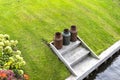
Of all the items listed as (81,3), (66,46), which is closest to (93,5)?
Answer: (81,3)

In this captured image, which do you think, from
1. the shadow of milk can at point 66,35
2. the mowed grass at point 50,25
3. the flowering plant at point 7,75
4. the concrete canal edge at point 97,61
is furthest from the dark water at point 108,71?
the flowering plant at point 7,75

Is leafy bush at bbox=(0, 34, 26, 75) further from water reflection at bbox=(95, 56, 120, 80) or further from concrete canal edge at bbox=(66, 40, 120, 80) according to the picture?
water reflection at bbox=(95, 56, 120, 80)

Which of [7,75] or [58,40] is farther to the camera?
[58,40]

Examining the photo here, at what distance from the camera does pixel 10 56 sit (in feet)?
51.6

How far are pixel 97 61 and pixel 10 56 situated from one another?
5.96m

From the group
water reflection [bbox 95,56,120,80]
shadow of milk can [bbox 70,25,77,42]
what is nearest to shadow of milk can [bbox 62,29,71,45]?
shadow of milk can [bbox 70,25,77,42]

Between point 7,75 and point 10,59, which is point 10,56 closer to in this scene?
point 10,59

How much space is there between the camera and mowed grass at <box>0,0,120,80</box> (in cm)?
1709

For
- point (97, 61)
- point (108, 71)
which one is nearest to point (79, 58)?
point (97, 61)

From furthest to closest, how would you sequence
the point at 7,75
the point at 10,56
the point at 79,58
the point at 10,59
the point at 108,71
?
1. the point at 108,71
2. the point at 79,58
3. the point at 10,56
4. the point at 10,59
5. the point at 7,75

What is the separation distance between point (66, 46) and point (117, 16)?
22.9ft

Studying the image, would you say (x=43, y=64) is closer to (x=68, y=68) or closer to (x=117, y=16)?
(x=68, y=68)

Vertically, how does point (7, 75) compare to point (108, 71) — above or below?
above

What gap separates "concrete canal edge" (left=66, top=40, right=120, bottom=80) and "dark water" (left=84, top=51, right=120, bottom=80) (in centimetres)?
47
